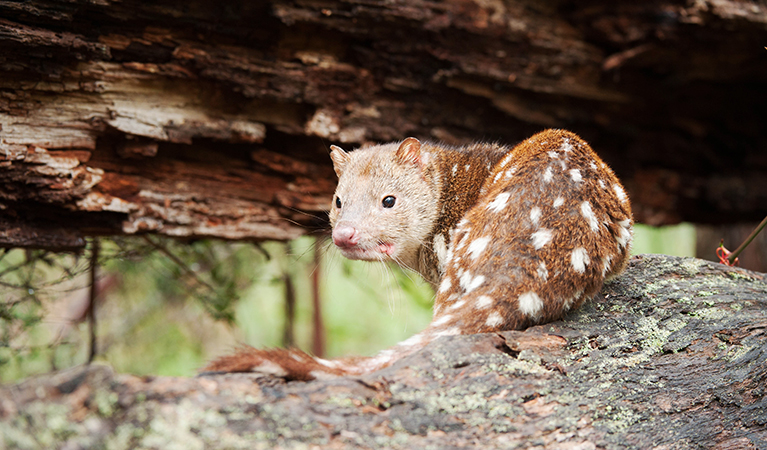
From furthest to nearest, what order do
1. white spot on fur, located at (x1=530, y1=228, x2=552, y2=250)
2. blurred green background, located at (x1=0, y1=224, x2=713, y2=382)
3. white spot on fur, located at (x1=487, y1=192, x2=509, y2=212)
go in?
1. blurred green background, located at (x1=0, y1=224, x2=713, y2=382)
2. white spot on fur, located at (x1=487, y1=192, x2=509, y2=212)
3. white spot on fur, located at (x1=530, y1=228, x2=552, y2=250)

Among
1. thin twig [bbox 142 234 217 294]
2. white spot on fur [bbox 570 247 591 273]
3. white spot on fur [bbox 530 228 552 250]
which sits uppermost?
white spot on fur [bbox 530 228 552 250]

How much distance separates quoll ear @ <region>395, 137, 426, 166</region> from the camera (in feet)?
14.0

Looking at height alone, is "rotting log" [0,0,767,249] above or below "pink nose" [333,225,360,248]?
above

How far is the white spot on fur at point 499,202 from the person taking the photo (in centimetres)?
323

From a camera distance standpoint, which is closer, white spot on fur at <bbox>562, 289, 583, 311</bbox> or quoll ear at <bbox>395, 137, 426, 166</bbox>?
white spot on fur at <bbox>562, 289, 583, 311</bbox>

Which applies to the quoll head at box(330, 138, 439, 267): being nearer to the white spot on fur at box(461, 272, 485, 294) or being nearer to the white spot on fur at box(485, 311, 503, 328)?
the white spot on fur at box(461, 272, 485, 294)

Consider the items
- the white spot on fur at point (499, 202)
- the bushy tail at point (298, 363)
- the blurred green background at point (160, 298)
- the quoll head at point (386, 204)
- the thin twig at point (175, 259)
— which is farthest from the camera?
the thin twig at point (175, 259)

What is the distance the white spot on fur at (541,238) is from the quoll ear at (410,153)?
1.55 meters

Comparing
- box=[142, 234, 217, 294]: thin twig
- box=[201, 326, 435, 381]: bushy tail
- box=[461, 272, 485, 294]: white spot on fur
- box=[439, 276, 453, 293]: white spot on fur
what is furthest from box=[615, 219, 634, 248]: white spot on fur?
box=[142, 234, 217, 294]: thin twig

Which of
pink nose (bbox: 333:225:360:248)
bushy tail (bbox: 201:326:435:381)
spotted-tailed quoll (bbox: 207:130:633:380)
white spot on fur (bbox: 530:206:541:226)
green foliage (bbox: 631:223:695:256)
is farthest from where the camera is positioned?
green foliage (bbox: 631:223:695:256)

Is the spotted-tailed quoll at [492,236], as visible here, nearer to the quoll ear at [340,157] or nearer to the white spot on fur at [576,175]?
the white spot on fur at [576,175]

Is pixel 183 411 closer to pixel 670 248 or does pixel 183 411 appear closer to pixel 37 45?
pixel 37 45

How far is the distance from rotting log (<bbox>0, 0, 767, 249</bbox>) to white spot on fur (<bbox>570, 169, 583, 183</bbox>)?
2396mm

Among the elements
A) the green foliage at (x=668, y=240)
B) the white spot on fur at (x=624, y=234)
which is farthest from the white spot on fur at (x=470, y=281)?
the green foliage at (x=668, y=240)
